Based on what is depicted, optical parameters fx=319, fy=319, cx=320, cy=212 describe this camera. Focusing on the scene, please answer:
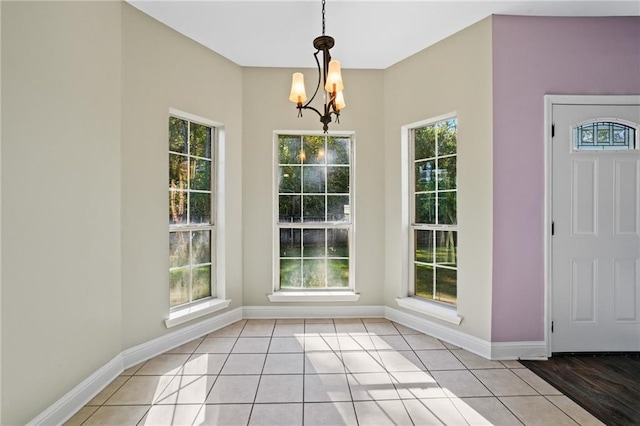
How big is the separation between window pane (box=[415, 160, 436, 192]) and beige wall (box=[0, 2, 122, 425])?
2.85m

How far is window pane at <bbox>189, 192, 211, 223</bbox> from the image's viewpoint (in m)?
3.25

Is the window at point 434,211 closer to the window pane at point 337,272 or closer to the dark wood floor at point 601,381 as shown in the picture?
the window pane at point 337,272

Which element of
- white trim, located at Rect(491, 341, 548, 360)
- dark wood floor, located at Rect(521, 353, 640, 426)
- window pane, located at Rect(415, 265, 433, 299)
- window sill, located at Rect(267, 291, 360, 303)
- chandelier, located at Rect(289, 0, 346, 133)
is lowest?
dark wood floor, located at Rect(521, 353, 640, 426)

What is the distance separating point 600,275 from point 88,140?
13.7 ft

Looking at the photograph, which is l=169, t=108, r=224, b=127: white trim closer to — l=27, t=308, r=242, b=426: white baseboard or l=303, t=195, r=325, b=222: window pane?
l=303, t=195, r=325, b=222: window pane

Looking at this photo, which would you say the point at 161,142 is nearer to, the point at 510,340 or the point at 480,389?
the point at 480,389

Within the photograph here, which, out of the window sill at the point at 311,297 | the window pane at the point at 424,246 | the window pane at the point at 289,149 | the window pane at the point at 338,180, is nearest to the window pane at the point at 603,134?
the window pane at the point at 424,246

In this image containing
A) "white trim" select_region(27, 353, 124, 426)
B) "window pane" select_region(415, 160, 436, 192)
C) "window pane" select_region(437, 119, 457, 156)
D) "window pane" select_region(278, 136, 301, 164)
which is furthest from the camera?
"window pane" select_region(278, 136, 301, 164)

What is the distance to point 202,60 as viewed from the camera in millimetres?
3188

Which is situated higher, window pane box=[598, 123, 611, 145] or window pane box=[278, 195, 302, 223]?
window pane box=[598, 123, 611, 145]

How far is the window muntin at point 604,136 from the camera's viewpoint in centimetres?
272

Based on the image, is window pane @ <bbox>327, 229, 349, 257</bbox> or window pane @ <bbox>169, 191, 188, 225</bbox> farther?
window pane @ <bbox>327, 229, 349, 257</bbox>

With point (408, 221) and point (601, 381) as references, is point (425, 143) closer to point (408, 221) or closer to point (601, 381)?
point (408, 221)

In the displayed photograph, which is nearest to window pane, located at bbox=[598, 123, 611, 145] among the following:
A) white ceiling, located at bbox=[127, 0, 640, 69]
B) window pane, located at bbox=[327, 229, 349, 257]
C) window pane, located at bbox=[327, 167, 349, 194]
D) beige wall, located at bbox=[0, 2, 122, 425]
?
white ceiling, located at bbox=[127, 0, 640, 69]
